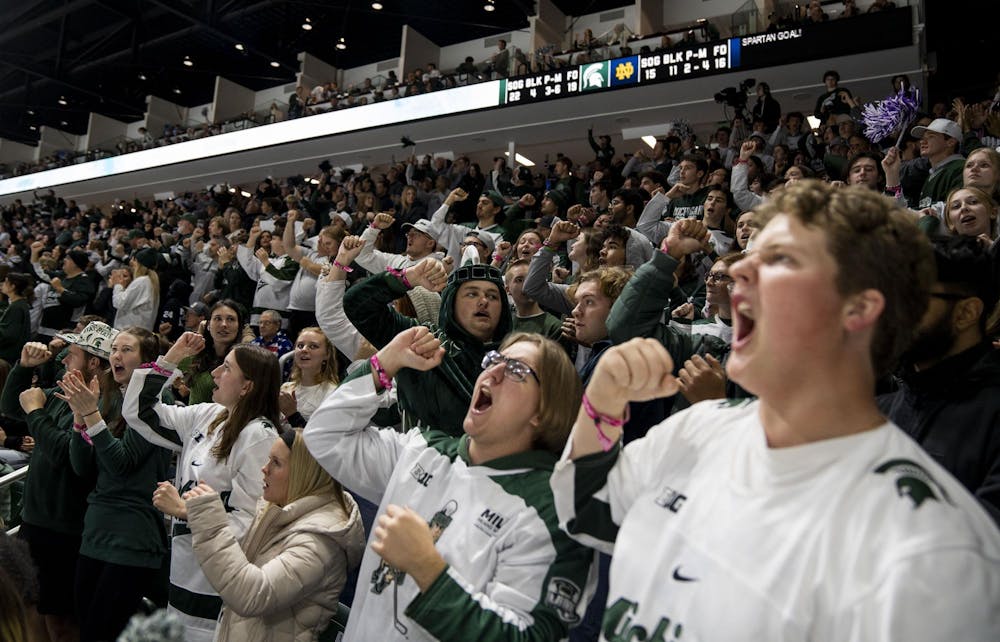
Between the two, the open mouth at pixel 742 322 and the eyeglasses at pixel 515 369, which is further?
the eyeglasses at pixel 515 369

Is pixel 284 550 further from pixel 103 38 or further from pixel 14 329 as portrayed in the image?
pixel 103 38

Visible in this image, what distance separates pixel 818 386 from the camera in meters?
0.99

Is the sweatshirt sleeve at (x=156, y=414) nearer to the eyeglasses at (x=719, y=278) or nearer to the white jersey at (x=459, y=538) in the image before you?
the white jersey at (x=459, y=538)

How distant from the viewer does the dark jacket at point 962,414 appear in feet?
4.52

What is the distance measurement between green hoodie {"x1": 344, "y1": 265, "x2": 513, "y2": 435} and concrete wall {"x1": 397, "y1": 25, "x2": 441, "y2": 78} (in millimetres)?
13757

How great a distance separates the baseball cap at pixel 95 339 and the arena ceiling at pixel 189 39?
12058 mm

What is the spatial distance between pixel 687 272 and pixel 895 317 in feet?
9.87

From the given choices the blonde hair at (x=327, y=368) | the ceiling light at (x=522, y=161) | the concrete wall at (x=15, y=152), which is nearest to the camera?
the blonde hair at (x=327, y=368)

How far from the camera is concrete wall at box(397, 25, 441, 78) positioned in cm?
1555

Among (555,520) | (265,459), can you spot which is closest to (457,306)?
(265,459)

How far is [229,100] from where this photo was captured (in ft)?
62.5

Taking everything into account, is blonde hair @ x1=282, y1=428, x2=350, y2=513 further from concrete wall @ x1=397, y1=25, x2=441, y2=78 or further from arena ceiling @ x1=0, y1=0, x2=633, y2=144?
concrete wall @ x1=397, y1=25, x2=441, y2=78

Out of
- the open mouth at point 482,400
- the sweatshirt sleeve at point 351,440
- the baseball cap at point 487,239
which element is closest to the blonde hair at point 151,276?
the baseball cap at point 487,239

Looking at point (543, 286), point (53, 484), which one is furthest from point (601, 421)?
point (53, 484)
